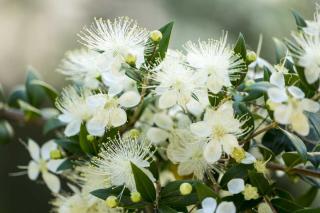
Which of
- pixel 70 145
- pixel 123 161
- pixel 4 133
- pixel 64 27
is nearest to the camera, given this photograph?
pixel 123 161

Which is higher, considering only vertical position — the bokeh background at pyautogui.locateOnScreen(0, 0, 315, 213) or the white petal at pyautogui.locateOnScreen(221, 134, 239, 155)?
the white petal at pyautogui.locateOnScreen(221, 134, 239, 155)

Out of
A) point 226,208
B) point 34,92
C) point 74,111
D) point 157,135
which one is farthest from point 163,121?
point 34,92

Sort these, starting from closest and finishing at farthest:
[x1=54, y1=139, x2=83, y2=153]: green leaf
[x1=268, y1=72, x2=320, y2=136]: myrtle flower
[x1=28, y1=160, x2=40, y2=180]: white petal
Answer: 1. [x1=268, y1=72, x2=320, y2=136]: myrtle flower
2. [x1=54, y1=139, x2=83, y2=153]: green leaf
3. [x1=28, y1=160, x2=40, y2=180]: white petal

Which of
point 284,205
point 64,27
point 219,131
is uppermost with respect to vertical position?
point 219,131

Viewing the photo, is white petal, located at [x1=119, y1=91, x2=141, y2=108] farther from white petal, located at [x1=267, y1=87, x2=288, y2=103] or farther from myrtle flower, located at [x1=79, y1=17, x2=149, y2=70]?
white petal, located at [x1=267, y1=87, x2=288, y2=103]

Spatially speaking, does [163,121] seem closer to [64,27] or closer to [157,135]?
[157,135]

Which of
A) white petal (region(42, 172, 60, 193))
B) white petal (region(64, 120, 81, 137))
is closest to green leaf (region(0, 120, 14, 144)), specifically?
white petal (region(42, 172, 60, 193))

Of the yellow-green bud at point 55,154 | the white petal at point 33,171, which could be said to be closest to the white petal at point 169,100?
the yellow-green bud at point 55,154
